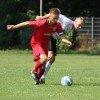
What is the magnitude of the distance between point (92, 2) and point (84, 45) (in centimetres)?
546

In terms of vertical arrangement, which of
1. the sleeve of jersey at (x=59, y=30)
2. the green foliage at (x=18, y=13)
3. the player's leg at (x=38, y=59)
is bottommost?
the green foliage at (x=18, y=13)

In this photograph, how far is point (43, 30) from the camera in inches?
486

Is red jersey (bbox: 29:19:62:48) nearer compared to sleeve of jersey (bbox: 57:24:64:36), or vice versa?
red jersey (bbox: 29:19:62:48)

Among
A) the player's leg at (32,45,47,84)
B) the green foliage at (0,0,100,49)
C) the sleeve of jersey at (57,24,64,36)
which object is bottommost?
the green foliage at (0,0,100,49)

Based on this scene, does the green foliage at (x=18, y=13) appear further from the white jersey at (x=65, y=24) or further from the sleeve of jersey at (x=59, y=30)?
the sleeve of jersey at (x=59, y=30)

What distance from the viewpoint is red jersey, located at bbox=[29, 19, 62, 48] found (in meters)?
12.3

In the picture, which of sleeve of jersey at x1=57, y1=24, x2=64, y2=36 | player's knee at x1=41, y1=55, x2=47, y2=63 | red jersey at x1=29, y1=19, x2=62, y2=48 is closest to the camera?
player's knee at x1=41, y1=55, x2=47, y2=63

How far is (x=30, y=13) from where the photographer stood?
37469 millimetres

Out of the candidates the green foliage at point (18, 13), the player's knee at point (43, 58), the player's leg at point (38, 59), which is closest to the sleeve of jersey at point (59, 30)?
the player's leg at point (38, 59)

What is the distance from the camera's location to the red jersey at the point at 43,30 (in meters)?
12.3

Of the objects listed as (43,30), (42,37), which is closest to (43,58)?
(42,37)

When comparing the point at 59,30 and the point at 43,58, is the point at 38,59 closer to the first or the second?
the point at 43,58

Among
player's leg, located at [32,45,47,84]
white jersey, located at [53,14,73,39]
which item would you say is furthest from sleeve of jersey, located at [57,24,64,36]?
player's leg, located at [32,45,47,84]

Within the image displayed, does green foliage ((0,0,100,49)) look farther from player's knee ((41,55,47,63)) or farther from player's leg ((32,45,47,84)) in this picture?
player's knee ((41,55,47,63))
